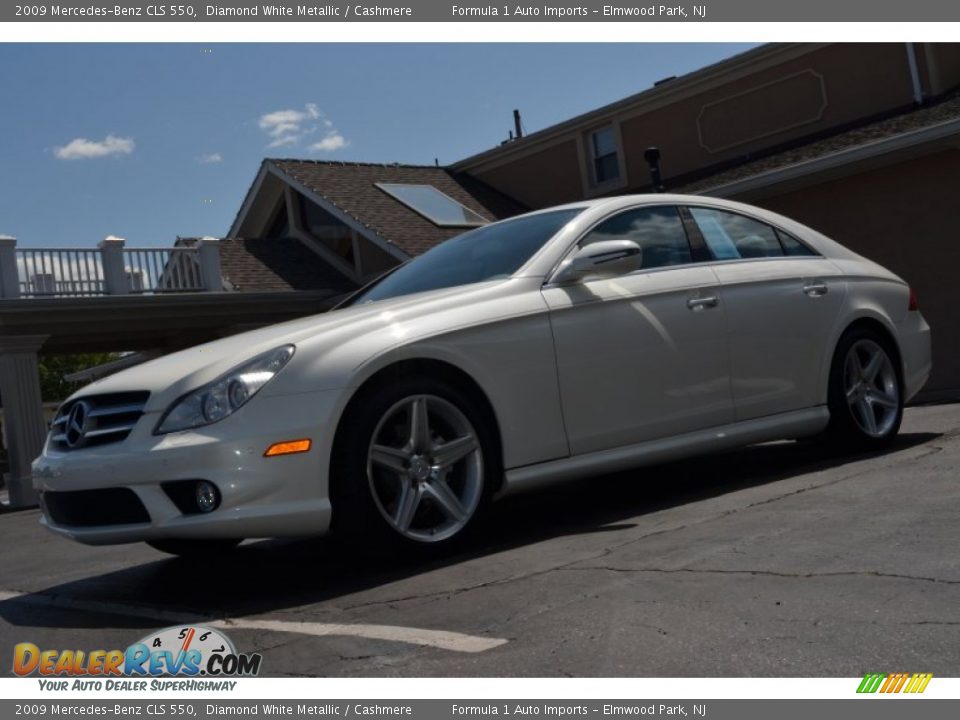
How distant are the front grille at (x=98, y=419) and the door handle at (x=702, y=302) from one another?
2.55 metres

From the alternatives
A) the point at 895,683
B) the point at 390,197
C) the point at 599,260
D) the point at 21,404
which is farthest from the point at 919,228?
the point at 21,404

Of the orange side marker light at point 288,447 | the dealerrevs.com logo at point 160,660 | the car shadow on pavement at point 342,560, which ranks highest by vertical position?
the orange side marker light at point 288,447

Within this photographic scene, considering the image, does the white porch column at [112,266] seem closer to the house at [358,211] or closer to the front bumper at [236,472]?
the house at [358,211]

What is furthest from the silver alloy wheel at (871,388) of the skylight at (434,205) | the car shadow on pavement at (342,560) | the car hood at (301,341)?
the skylight at (434,205)

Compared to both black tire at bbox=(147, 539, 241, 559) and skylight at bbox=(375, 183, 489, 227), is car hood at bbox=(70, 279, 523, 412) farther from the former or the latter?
skylight at bbox=(375, 183, 489, 227)

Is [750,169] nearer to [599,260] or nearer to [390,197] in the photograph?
[390,197]

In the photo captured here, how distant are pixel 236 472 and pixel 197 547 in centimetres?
156

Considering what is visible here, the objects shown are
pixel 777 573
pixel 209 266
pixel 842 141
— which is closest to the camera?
pixel 777 573

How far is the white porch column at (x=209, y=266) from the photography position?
19.4 metres

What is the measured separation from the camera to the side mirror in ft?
16.5

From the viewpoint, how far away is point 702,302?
5.50 meters

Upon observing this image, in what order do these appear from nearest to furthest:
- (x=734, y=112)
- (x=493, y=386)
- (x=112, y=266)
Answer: (x=493, y=386), (x=734, y=112), (x=112, y=266)

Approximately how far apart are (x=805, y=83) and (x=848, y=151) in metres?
3.68

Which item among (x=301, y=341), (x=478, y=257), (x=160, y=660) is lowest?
(x=160, y=660)
